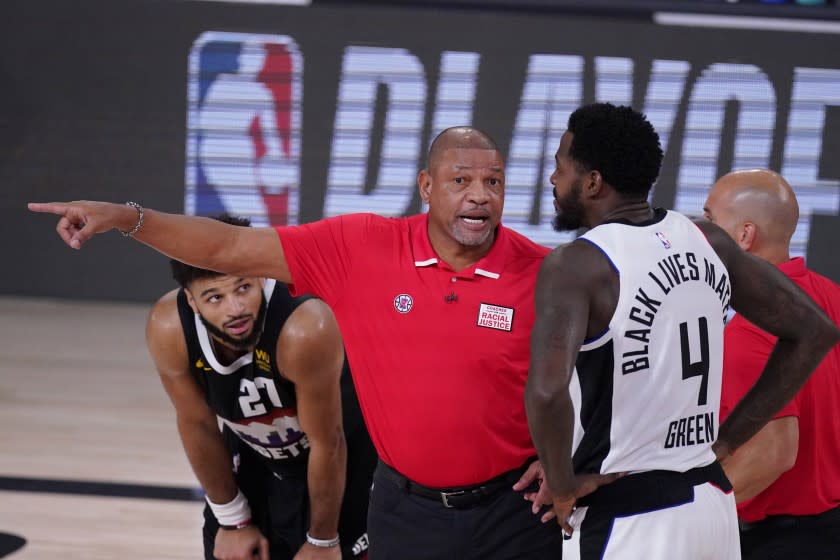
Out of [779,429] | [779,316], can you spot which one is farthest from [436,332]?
[779,429]

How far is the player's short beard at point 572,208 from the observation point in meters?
2.46

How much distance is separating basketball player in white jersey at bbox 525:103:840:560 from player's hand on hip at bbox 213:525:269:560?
55.9 inches

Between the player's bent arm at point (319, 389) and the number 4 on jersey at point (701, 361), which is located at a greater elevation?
the number 4 on jersey at point (701, 361)

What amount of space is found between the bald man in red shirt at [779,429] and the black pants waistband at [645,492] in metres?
0.53

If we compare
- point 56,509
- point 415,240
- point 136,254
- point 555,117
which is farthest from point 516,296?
point 136,254

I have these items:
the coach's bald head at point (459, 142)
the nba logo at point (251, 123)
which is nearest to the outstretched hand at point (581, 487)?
the coach's bald head at point (459, 142)

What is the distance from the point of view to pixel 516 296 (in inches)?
108

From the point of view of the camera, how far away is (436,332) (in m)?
2.75

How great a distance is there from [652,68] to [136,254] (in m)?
4.71

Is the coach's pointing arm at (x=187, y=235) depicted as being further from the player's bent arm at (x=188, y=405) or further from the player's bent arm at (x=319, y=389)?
the player's bent arm at (x=188, y=405)

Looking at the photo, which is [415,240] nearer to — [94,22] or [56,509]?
[56,509]

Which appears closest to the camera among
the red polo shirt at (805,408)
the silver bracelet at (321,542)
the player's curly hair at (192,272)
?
the red polo shirt at (805,408)

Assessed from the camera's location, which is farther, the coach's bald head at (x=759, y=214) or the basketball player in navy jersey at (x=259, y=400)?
the basketball player in navy jersey at (x=259, y=400)

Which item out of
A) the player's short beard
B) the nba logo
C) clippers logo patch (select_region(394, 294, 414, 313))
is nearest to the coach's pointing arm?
clippers logo patch (select_region(394, 294, 414, 313))
